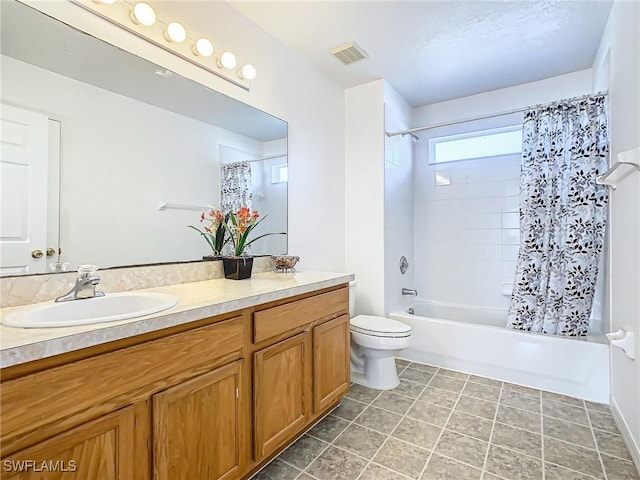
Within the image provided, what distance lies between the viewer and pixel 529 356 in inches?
91.7

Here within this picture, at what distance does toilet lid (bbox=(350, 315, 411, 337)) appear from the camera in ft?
7.47

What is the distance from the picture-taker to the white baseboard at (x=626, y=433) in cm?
151

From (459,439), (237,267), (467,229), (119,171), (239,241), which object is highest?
(119,171)

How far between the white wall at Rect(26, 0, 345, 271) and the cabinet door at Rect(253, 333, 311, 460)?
3.12 feet

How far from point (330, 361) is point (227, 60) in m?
1.80

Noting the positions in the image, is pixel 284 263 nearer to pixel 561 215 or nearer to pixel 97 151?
pixel 97 151

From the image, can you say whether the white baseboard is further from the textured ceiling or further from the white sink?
the textured ceiling

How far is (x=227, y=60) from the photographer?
185 cm

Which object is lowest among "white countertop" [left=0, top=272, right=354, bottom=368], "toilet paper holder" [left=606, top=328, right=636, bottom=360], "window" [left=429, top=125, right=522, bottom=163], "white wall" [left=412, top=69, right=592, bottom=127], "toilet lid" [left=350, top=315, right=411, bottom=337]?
"toilet lid" [left=350, top=315, right=411, bottom=337]

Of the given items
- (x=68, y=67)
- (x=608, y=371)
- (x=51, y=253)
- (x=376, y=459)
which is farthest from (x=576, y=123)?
(x=51, y=253)

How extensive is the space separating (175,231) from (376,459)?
150cm

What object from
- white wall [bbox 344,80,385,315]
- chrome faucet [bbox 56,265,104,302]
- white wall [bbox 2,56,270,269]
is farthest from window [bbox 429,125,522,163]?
chrome faucet [bbox 56,265,104,302]

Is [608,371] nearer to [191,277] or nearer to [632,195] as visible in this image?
[632,195]

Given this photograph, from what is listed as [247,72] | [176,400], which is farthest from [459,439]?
[247,72]
